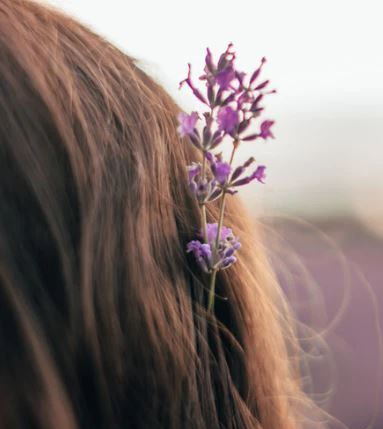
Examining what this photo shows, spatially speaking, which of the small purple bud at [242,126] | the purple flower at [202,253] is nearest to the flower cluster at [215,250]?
the purple flower at [202,253]

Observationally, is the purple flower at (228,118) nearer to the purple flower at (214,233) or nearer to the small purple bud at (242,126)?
the small purple bud at (242,126)

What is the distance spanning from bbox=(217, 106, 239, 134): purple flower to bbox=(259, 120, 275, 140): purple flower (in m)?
0.03

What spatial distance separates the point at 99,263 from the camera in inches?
30.9

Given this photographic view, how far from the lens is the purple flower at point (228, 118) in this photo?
71cm

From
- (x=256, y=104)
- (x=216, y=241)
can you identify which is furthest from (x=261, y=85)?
(x=216, y=241)

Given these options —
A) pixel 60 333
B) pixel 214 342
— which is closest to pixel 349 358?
pixel 214 342

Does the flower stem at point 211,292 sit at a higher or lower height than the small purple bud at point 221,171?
lower

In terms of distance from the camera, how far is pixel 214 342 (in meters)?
0.87

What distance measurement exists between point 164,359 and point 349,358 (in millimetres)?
1697

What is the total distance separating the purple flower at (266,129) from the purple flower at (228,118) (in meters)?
0.03

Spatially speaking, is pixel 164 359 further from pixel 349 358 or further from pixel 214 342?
pixel 349 358

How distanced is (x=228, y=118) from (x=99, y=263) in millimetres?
197

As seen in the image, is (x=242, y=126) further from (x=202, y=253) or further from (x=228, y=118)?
(x=202, y=253)

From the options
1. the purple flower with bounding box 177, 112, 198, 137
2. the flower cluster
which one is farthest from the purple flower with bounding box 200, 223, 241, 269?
the purple flower with bounding box 177, 112, 198, 137
